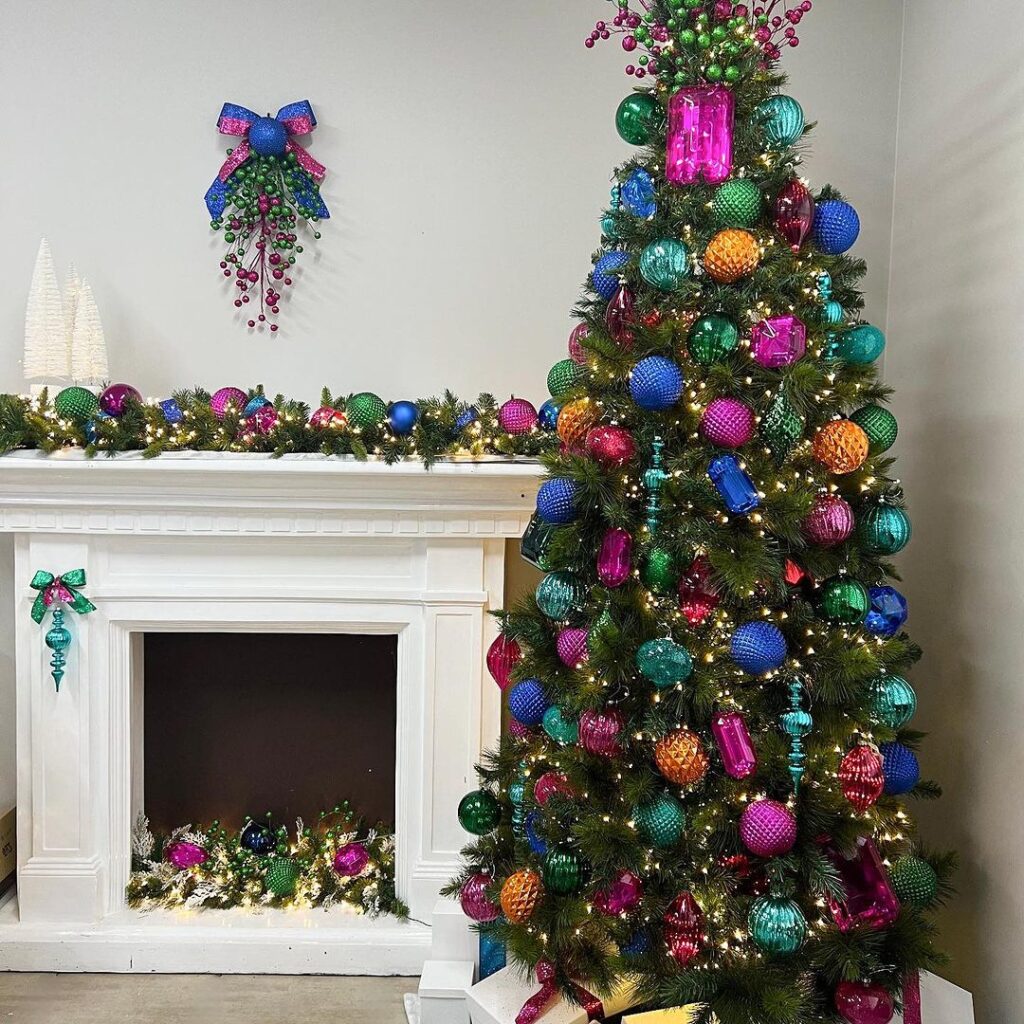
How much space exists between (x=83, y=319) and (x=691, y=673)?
5.41 ft

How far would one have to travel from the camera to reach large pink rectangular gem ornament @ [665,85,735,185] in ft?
5.29

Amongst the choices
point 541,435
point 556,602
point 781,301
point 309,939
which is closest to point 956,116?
point 781,301

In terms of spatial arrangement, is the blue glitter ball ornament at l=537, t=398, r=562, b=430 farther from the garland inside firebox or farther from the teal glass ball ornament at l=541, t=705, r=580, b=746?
the garland inside firebox

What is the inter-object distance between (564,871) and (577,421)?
833 millimetres

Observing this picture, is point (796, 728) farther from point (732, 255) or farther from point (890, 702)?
point (732, 255)

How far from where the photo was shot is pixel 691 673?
1.58 m

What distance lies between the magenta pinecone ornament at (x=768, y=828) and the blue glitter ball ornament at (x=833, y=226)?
3.13 ft

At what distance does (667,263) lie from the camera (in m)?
1.60

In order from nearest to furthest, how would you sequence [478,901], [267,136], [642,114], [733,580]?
[733,580], [642,114], [478,901], [267,136]

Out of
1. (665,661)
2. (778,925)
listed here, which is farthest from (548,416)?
(778,925)

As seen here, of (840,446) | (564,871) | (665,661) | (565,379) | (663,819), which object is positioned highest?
(565,379)

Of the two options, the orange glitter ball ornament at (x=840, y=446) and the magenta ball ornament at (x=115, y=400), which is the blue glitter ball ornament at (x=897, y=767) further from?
the magenta ball ornament at (x=115, y=400)

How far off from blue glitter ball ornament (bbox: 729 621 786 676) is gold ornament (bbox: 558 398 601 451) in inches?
17.3

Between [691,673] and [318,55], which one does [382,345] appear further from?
[691,673]
